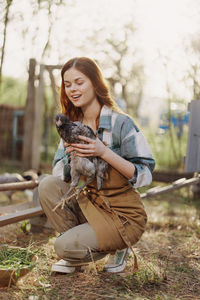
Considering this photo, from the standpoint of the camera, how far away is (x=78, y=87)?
7.54ft

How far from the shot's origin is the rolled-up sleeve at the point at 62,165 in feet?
7.82

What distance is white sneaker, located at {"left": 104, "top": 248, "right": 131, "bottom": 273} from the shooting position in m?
2.37

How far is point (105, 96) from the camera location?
7.77 ft

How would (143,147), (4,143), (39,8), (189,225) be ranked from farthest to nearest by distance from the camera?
(4,143) → (39,8) → (189,225) → (143,147)

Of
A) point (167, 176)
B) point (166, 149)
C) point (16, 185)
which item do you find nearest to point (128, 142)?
point (16, 185)

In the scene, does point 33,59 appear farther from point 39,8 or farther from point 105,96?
point 105,96

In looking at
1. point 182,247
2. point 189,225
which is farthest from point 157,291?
point 189,225

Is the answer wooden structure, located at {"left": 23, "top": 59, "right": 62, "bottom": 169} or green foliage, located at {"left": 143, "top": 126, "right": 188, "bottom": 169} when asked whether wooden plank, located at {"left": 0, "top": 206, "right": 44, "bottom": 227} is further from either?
green foliage, located at {"left": 143, "top": 126, "right": 188, "bottom": 169}

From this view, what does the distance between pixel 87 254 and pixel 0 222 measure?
79cm

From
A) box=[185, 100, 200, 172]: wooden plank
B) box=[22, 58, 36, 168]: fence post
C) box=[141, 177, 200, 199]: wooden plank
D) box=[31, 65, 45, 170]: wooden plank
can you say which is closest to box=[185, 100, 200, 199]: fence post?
box=[185, 100, 200, 172]: wooden plank

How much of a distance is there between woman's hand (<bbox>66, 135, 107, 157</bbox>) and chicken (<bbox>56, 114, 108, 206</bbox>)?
0.08 ft

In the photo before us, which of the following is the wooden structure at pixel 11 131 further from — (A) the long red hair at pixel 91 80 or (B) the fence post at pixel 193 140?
(A) the long red hair at pixel 91 80

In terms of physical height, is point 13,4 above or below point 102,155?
above

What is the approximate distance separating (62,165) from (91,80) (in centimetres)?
57
